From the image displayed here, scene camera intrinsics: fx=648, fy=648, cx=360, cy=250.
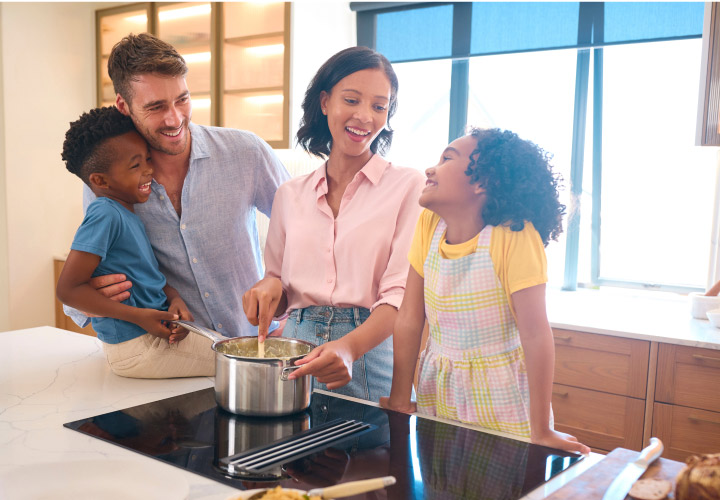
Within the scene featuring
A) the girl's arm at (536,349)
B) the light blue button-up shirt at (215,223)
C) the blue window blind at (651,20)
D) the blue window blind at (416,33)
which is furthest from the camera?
the blue window blind at (416,33)

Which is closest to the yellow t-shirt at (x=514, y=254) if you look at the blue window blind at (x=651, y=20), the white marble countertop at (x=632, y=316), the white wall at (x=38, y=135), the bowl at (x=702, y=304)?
the white marble countertop at (x=632, y=316)

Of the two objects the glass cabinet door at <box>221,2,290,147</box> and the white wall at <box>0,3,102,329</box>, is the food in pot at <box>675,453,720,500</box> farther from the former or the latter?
the white wall at <box>0,3,102,329</box>

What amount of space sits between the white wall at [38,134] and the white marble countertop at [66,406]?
9.50ft

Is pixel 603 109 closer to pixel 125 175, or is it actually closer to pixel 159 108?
pixel 159 108

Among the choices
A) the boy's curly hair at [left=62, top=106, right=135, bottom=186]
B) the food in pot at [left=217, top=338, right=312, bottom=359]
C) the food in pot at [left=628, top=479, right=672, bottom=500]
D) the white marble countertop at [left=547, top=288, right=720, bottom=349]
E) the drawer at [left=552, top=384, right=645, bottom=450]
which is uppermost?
the boy's curly hair at [left=62, top=106, right=135, bottom=186]

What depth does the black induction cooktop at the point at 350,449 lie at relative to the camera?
2.83ft

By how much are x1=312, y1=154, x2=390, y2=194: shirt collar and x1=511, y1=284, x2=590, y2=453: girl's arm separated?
0.49 metres

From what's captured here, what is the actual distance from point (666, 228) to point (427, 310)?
2247 mm

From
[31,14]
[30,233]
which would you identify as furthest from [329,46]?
[30,233]

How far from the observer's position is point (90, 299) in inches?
54.6

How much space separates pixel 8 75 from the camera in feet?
13.8

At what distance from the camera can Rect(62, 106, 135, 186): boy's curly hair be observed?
4.98ft

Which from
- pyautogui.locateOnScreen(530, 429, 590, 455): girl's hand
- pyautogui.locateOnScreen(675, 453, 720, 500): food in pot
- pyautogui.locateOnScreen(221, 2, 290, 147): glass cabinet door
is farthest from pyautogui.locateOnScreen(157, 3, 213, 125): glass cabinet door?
pyautogui.locateOnScreen(675, 453, 720, 500): food in pot

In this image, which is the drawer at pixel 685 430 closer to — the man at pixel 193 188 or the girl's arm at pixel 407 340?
the girl's arm at pixel 407 340
